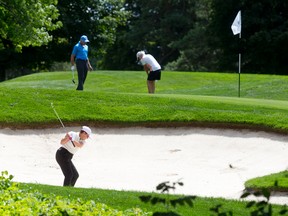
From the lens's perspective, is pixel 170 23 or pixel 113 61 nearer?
pixel 170 23

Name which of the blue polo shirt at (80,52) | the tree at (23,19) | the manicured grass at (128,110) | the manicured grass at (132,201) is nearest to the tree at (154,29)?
the tree at (23,19)

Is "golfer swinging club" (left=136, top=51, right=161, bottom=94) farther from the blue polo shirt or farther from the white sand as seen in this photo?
the white sand

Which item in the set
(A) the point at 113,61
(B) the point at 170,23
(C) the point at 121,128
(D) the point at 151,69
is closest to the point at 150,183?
(C) the point at 121,128

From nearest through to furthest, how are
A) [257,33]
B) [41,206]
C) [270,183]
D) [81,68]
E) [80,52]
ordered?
1. [41,206]
2. [270,183]
3. [80,52]
4. [81,68]
5. [257,33]

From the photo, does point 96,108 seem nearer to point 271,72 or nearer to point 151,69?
point 151,69

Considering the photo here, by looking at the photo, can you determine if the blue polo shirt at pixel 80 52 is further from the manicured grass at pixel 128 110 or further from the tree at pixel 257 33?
the tree at pixel 257 33

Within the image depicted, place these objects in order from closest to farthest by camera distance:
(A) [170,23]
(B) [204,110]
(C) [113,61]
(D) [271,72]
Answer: (B) [204,110], (D) [271,72], (A) [170,23], (C) [113,61]

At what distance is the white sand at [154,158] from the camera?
13586mm

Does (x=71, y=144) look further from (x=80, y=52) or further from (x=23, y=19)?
(x=23, y=19)

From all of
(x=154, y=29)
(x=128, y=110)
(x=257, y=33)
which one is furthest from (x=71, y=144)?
(x=154, y=29)

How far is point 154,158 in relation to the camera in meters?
15.2

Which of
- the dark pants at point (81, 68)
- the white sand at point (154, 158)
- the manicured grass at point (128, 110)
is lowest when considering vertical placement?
the white sand at point (154, 158)

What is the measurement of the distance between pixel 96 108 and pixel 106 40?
106ft

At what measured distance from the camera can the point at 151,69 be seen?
69.8 ft
